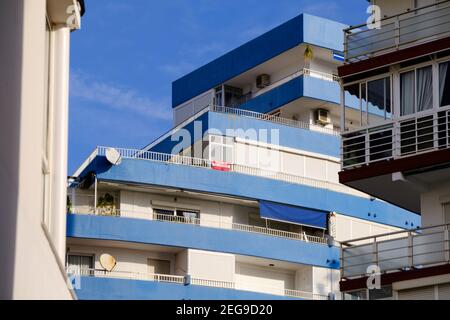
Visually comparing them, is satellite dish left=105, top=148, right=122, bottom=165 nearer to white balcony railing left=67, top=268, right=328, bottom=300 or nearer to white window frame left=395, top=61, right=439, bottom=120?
white balcony railing left=67, top=268, right=328, bottom=300

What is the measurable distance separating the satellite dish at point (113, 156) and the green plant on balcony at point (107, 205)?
1.82 meters

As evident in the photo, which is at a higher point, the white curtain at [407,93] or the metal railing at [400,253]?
the white curtain at [407,93]

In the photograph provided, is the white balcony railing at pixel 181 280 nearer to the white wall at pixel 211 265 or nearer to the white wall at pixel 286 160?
the white wall at pixel 211 265

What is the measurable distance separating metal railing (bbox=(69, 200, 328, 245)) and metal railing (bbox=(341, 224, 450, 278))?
77.4 feet

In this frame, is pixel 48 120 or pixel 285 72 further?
pixel 285 72

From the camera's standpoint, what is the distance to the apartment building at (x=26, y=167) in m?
7.47

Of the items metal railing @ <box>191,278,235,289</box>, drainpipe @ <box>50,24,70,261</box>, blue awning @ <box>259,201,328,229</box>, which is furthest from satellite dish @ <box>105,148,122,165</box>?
drainpipe @ <box>50,24,70,261</box>

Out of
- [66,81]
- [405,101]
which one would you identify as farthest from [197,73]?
[66,81]

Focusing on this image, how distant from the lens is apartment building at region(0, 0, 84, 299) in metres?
7.47

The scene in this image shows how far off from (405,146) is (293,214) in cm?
2610

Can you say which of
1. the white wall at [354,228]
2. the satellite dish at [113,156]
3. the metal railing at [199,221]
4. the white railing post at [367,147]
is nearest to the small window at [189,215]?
the metal railing at [199,221]

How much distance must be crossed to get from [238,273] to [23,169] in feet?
170

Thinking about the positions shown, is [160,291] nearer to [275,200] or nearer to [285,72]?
[275,200]

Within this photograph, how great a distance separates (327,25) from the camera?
65.7 metres
